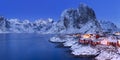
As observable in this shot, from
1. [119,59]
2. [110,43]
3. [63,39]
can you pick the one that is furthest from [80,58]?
[63,39]

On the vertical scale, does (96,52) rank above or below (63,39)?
below

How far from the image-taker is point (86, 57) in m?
71.9

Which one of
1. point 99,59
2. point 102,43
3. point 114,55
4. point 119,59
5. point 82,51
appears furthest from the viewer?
point 102,43

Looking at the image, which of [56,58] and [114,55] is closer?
[114,55]

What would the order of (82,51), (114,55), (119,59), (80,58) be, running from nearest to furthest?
(119,59) → (114,55) → (80,58) → (82,51)

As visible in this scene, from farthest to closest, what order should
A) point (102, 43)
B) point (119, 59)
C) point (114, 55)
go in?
point (102, 43) < point (114, 55) < point (119, 59)

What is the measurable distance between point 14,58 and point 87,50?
23.0 meters

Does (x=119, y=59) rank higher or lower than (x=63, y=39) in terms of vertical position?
lower

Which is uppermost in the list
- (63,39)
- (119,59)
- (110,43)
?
(63,39)

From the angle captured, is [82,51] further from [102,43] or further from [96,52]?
[102,43]

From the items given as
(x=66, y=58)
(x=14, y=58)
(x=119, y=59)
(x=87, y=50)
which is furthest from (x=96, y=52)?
(x=14, y=58)

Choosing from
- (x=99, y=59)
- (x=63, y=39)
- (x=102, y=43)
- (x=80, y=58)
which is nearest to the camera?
(x=99, y=59)

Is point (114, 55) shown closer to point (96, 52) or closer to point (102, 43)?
point (96, 52)

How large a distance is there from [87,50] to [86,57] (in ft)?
14.3
